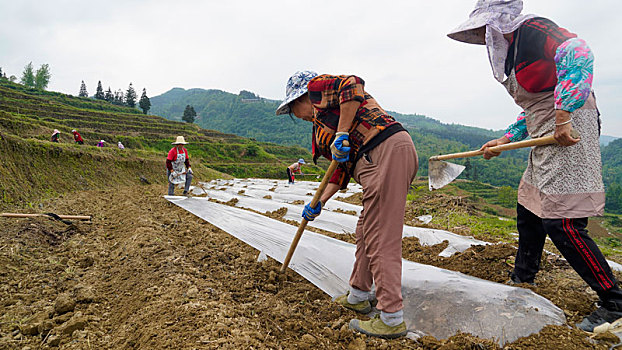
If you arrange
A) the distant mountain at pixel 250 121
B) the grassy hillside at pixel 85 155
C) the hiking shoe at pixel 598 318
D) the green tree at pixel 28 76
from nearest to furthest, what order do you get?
the hiking shoe at pixel 598 318 → the grassy hillside at pixel 85 155 → the green tree at pixel 28 76 → the distant mountain at pixel 250 121

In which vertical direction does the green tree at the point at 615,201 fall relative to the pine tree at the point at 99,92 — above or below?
below

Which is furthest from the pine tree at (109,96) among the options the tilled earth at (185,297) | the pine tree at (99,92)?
the tilled earth at (185,297)

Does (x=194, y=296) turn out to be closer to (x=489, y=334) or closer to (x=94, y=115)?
(x=489, y=334)

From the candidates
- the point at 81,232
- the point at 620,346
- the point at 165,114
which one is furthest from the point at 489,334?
the point at 165,114

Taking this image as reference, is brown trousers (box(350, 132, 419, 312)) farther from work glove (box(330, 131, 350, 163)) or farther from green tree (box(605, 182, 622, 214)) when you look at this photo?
green tree (box(605, 182, 622, 214))

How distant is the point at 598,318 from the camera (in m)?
1.54

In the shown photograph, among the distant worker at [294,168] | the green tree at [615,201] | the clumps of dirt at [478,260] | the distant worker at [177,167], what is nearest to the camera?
the clumps of dirt at [478,260]

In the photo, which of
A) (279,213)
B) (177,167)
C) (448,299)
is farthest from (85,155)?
(448,299)

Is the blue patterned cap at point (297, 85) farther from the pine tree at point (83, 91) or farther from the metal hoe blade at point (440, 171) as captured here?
the pine tree at point (83, 91)

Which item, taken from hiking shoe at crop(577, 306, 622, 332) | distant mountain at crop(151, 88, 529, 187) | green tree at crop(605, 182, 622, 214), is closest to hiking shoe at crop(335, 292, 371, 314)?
hiking shoe at crop(577, 306, 622, 332)

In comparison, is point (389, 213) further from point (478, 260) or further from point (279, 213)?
point (279, 213)

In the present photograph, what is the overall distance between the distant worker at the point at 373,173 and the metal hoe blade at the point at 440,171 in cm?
93

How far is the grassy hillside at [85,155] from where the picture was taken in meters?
7.22

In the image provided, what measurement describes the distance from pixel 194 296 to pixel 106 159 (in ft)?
40.1
